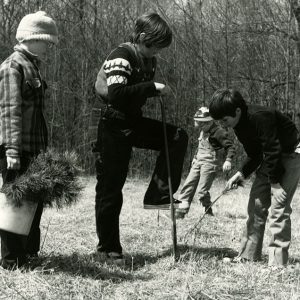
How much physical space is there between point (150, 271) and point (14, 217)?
1155mm

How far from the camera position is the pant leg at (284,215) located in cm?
446

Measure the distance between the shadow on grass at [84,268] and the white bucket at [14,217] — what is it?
0.35 meters

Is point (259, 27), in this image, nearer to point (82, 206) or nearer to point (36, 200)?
point (82, 206)

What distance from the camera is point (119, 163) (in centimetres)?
454

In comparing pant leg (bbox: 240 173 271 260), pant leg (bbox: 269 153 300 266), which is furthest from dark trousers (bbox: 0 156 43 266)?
pant leg (bbox: 269 153 300 266)

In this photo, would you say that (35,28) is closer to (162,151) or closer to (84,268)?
(162,151)

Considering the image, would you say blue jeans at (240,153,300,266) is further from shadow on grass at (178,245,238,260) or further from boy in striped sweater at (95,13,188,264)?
boy in striped sweater at (95,13,188,264)

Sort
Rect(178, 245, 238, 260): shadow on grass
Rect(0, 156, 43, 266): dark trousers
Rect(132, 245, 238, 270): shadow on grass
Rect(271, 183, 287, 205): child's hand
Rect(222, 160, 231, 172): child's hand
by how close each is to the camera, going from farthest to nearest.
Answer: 1. Rect(222, 160, 231, 172): child's hand
2. Rect(178, 245, 238, 260): shadow on grass
3. Rect(132, 245, 238, 270): shadow on grass
4. Rect(271, 183, 287, 205): child's hand
5. Rect(0, 156, 43, 266): dark trousers

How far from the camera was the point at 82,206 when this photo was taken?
8.12m

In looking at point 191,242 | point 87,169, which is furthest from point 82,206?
point 87,169

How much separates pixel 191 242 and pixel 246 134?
168 centimetres

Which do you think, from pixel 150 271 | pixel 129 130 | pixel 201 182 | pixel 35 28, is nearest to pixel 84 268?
pixel 150 271

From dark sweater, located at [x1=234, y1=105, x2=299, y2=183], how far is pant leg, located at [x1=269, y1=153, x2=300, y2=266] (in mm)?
71

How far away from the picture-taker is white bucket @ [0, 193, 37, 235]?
3975 mm
